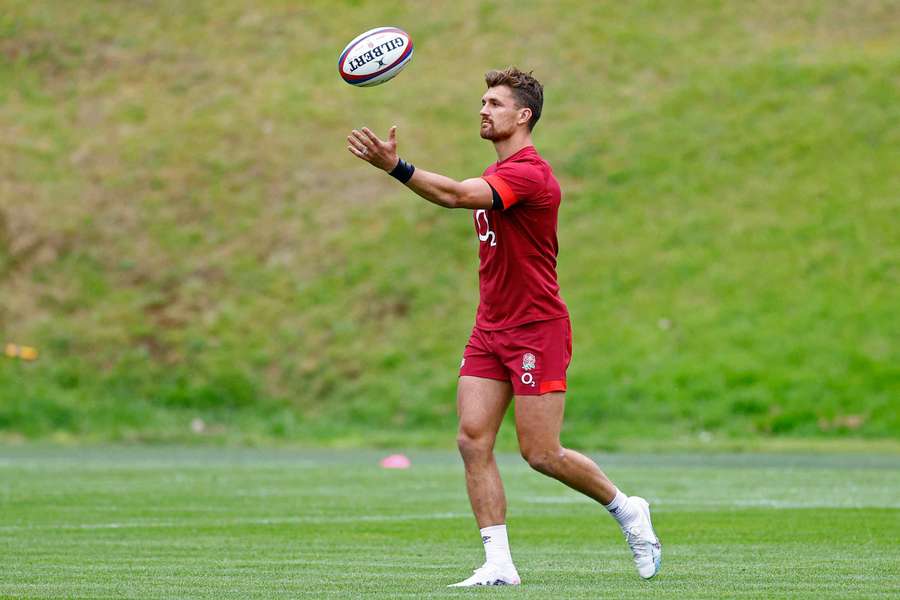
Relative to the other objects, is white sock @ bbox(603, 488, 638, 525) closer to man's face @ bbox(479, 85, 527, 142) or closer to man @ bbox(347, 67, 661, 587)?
man @ bbox(347, 67, 661, 587)

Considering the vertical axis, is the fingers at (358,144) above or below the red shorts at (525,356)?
above

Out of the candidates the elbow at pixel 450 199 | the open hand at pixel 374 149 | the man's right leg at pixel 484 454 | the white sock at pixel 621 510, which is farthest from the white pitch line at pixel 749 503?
the open hand at pixel 374 149

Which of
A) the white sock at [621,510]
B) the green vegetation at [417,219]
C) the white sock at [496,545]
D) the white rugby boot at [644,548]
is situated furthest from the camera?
the green vegetation at [417,219]

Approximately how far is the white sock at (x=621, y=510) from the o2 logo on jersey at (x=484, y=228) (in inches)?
58.9

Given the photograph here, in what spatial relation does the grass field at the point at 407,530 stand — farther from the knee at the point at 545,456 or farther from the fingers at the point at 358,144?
the fingers at the point at 358,144

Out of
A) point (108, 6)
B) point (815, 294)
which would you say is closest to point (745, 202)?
point (815, 294)

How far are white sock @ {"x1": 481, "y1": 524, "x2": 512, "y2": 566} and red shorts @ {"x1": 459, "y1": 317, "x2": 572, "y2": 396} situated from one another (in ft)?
2.32

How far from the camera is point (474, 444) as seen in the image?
818 centimetres

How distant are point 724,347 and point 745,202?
4.18 m

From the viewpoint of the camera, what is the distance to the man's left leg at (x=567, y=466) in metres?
8.18

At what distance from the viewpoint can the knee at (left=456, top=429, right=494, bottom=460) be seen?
8172 mm

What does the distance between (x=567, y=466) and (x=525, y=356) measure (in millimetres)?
614

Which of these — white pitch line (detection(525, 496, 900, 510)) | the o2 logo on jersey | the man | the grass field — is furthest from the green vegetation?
the o2 logo on jersey

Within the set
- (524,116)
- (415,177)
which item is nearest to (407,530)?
(524,116)
